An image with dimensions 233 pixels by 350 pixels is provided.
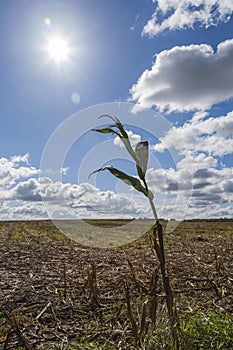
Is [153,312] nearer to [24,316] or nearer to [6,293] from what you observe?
[24,316]

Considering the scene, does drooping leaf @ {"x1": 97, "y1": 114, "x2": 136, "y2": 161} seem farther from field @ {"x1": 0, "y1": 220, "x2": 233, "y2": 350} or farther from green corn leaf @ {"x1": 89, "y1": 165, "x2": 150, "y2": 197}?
field @ {"x1": 0, "y1": 220, "x2": 233, "y2": 350}

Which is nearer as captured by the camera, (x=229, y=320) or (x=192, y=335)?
(x=192, y=335)

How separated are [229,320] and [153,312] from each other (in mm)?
950

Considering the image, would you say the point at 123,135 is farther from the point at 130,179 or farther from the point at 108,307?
the point at 108,307

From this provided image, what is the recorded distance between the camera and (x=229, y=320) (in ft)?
10.6

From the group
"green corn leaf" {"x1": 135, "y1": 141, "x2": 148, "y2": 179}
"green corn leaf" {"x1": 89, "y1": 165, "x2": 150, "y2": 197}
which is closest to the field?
"green corn leaf" {"x1": 89, "y1": 165, "x2": 150, "y2": 197}

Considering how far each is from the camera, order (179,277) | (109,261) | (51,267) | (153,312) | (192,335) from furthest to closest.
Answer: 1. (109,261)
2. (51,267)
3. (179,277)
4. (192,335)
5. (153,312)

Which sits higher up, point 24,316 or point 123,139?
point 123,139

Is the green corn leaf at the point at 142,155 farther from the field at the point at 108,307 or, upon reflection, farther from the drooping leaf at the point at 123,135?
the field at the point at 108,307

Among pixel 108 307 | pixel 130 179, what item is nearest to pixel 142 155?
pixel 130 179

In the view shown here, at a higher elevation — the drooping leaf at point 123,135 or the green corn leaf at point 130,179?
the drooping leaf at point 123,135

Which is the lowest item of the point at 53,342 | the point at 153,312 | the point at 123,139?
the point at 53,342

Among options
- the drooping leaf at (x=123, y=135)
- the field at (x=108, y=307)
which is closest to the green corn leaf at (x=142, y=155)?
the drooping leaf at (x=123, y=135)

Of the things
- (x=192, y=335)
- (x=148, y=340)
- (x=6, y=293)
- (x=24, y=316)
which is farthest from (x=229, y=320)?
(x=6, y=293)
